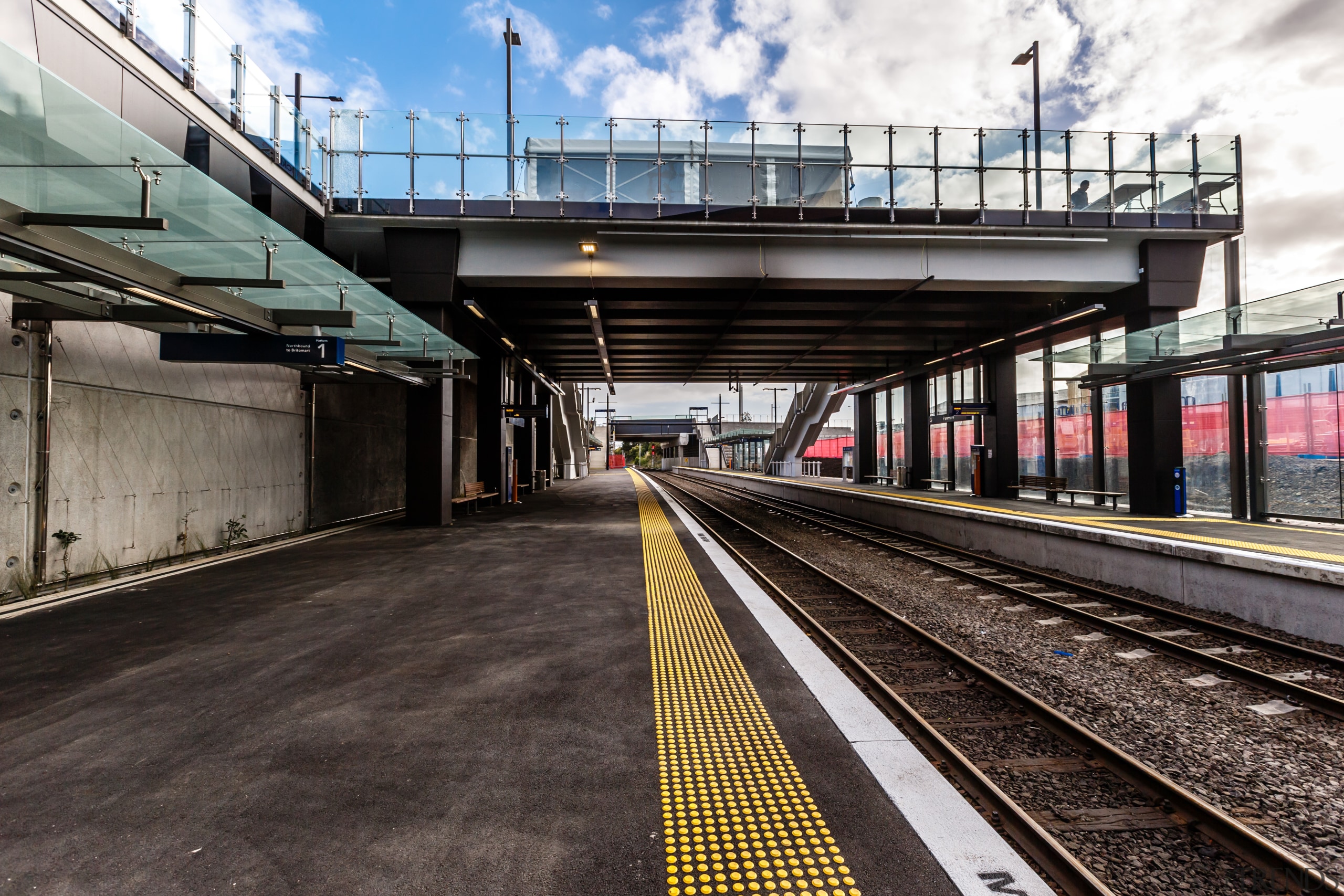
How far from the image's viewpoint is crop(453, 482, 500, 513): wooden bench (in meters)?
16.2

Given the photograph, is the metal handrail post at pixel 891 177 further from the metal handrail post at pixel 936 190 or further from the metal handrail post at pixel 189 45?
the metal handrail post at pixel 189 45

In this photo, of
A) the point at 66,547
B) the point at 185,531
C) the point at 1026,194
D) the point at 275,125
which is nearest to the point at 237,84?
the point at 275,125

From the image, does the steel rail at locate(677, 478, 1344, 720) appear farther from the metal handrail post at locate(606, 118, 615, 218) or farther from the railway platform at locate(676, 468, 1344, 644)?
the metal handrail post at locate(606, 118, 615, 218)

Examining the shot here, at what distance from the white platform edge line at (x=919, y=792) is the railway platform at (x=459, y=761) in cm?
1

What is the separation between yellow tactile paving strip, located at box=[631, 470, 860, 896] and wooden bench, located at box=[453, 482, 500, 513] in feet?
41.6

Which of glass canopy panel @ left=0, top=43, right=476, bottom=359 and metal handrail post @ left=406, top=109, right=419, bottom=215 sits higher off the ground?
metal handrail post @ left=406, top=109, right=419, bottom=215

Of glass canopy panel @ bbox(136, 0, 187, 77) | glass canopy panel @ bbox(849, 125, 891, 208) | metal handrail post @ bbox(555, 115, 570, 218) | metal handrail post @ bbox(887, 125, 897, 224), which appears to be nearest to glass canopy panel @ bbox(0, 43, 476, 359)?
glass canopy panel @ bbox(136, 0, 187, 77)

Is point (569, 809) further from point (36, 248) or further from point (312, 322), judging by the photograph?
point (312, 322)

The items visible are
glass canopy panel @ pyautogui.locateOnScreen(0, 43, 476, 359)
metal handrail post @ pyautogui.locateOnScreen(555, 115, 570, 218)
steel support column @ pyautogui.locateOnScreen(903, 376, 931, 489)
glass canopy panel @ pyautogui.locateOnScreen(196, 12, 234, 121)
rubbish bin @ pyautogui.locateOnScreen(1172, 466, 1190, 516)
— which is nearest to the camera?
glass canopy panel @ pyautogui.locateOnScreen(0, 43, 476, 359)

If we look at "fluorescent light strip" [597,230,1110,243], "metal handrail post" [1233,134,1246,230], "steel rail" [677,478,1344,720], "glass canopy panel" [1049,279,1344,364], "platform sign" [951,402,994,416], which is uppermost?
"metal handrail post" [1233,134,1246,230]

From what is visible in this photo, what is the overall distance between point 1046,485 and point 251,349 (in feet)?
63.2

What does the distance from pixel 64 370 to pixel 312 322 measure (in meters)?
2.90

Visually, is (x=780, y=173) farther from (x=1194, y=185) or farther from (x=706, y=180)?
(x=1194, y=185)

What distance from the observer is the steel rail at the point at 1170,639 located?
4.22 metres
